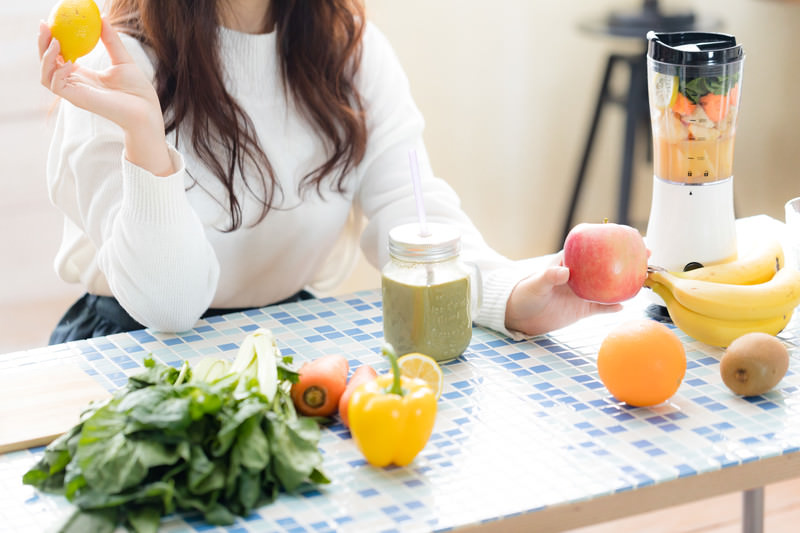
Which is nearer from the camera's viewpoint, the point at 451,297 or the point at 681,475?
the point at 681,475

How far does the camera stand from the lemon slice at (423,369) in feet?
3.47

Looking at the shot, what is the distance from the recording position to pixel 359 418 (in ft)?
3.04

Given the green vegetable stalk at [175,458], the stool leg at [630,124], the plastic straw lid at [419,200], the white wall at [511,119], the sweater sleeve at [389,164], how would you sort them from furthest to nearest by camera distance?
the stool leg at [630,124], the white wall at [511,119], the sweater sleeve at [389,164], the plastic straw lid at [419,200], the green vegetable stalk at [175,458]

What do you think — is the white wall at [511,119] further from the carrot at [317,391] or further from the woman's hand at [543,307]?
the carrot at [317,391]

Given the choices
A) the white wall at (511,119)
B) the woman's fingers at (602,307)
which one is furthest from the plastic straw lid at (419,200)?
the white wall at (511,119)

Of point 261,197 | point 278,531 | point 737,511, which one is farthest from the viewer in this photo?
point 737,511

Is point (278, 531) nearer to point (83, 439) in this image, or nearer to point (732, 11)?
point (83, 439)

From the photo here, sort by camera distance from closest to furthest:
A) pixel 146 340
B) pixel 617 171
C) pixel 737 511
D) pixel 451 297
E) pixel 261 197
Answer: pixel 451 297 → pixel 146 340 → pixel 261 197 → pixel 737 511 → pixel 617 171

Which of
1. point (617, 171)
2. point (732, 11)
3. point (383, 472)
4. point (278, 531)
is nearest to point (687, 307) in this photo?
point (383, 472)

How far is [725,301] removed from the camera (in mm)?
1167

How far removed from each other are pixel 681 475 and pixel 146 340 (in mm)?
695

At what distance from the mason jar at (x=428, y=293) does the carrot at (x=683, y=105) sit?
1.16 ft

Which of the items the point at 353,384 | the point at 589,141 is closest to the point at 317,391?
the point at 353,384

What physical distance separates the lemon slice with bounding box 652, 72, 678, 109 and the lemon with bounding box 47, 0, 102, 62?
27.8 inches
